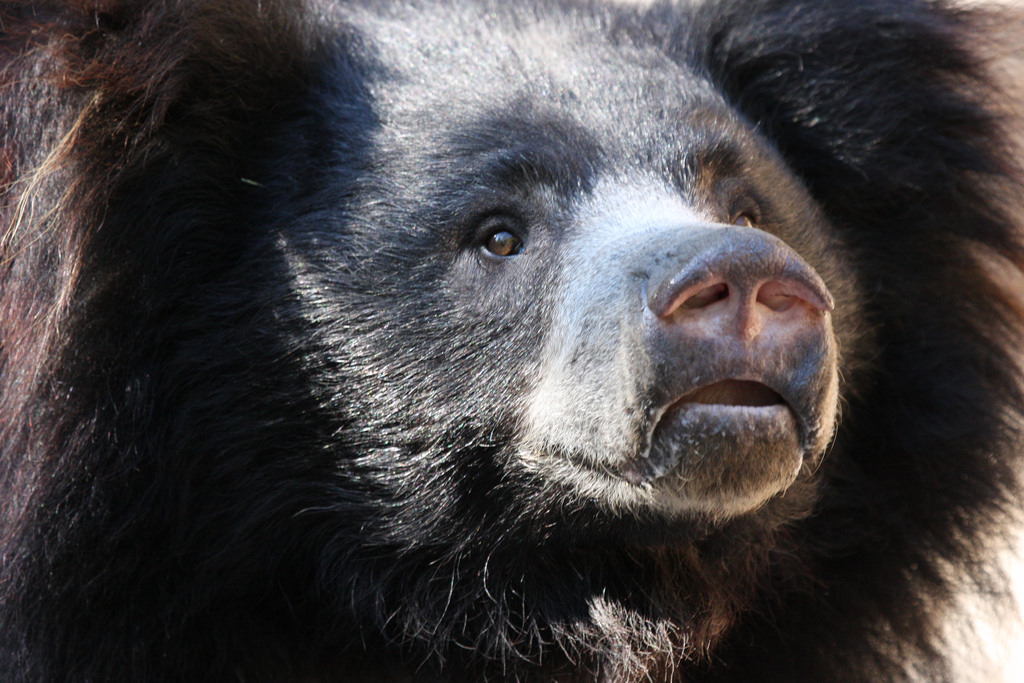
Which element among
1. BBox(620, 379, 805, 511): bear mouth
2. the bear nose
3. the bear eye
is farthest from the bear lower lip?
the bear eye

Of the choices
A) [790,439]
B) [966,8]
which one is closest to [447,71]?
[790,439]

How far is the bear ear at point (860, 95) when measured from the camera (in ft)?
11.3

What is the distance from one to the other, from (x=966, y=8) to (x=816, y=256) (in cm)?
99

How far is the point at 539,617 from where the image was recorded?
2977 millimetres

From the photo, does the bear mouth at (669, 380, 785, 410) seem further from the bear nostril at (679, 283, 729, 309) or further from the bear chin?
the bear nostril at (679, 283, 729, 309)

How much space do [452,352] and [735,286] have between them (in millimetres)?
756

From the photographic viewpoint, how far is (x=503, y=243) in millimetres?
2932

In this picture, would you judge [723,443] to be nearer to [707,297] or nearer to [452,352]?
[707,297]

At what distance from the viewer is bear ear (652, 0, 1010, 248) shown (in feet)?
11.3

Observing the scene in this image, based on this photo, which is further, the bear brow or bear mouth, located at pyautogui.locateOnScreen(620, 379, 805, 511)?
the bear brow

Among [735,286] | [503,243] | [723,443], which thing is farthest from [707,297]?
[503,243]

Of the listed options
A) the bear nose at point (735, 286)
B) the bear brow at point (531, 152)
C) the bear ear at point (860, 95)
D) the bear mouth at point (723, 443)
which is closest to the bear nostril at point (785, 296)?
the bear nose at point (735, 286)

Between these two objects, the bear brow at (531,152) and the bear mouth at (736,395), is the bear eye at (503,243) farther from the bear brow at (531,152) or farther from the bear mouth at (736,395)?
the bear mouth at (736,395)

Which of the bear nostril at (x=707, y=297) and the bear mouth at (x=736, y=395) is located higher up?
the bear nostril at (x=707, y=297)
